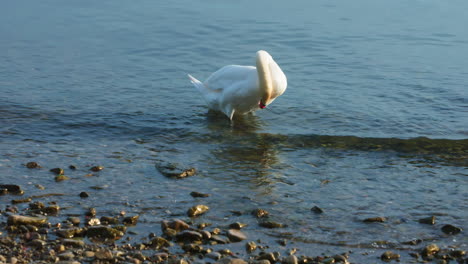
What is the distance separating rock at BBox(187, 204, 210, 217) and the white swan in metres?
3.73

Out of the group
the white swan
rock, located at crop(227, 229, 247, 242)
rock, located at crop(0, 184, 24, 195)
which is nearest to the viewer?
rock, located at crop(227, 229, 247, 242)

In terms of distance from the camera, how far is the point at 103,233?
21.3 feet

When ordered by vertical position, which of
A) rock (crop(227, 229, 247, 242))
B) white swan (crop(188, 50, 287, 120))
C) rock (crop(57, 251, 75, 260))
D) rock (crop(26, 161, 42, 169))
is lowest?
rock (crop(26, 161, 42, 169))

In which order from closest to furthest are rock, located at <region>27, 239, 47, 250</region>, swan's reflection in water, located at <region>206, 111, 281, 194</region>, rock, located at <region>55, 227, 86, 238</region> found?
rock, located at <region>27, 239, 47, 250</region>
rock, located at <region>55, 227, 86, 238</region>
swan's reflection in water, located at <region>206, 111, 281, 194</region>

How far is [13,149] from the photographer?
31.3ft

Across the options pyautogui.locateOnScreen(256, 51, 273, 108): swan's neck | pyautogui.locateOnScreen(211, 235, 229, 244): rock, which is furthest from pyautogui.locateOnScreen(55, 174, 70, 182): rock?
pyautogui.locateOnScreen(256, 51, 273, 108): swan's neck

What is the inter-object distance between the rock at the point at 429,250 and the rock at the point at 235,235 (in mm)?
1629

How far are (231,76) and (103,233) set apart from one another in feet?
17.9

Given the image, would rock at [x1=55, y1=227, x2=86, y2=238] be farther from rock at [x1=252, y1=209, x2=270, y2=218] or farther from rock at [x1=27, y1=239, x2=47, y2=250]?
rock at [x1=252, y1=209, x2=270, y2=218]

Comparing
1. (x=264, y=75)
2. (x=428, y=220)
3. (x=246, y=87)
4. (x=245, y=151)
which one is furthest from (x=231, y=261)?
(x=246, y=87)

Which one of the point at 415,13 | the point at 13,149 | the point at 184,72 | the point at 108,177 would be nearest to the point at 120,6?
the point at 184,72

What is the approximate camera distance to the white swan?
35.1ft

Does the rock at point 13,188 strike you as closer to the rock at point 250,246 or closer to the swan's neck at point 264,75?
the rock at point 250,246

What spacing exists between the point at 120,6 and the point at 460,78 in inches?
435
